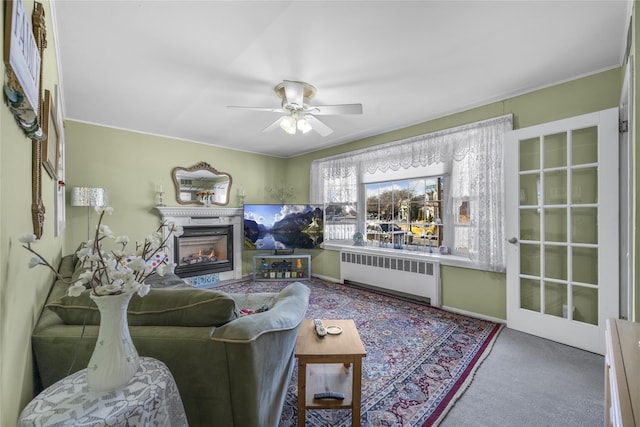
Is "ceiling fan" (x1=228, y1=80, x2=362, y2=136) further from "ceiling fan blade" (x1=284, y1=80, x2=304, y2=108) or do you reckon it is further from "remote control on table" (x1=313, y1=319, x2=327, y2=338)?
"remote control on table" (x1=313, y1=319, x2=327, y2=338)

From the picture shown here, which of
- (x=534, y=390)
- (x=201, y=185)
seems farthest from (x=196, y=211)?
(x=534, y=390)

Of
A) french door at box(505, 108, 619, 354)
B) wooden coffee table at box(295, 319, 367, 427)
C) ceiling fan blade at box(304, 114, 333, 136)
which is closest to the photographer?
wooden coffee table at box(295, 319, 367, 427)

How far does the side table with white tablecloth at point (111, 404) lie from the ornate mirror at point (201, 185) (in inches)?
149

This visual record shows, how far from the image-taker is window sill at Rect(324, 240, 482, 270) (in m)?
3.21

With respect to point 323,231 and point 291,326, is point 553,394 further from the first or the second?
point 323,231

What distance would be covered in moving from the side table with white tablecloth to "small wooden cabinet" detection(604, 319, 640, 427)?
1.30m

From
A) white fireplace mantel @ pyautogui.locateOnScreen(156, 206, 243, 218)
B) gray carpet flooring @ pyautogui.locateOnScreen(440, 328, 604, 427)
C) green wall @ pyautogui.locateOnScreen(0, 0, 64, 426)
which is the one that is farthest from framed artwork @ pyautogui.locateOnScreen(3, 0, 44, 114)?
white fireplace mantel @ pyautogui.locateOnScreen(156, 206, 243, 218)

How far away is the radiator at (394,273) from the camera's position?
3428mm

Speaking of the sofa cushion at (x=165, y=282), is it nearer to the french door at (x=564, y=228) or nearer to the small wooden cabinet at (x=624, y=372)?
the small wooden cabinet at (x=624, y=372)

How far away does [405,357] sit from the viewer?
227 centimetres

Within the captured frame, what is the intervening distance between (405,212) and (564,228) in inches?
71.0

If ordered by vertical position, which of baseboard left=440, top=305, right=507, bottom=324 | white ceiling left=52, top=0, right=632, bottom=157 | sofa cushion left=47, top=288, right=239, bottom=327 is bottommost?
baseboard left=440, top=305, right=507, bottom=324

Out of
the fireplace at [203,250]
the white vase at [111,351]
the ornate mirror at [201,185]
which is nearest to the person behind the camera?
the white vase at [111,351]

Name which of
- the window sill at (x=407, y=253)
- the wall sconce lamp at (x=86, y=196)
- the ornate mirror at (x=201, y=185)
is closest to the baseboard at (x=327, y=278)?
the window sill at (x=407, y=253)
